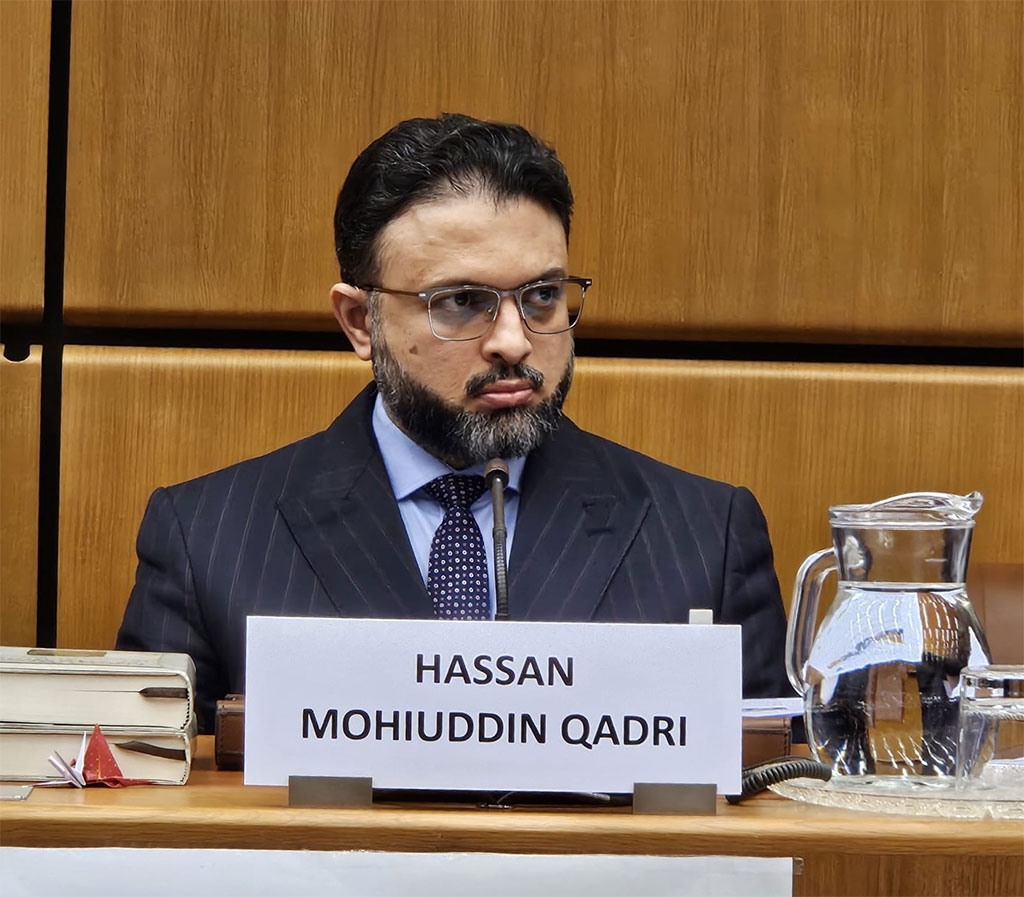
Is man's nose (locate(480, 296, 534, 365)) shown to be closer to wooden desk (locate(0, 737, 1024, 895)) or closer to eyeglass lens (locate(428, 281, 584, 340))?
eyeglass lens (locate(428, 281, 584, 340))

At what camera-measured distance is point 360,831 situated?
712mm

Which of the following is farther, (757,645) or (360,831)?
(757,645)

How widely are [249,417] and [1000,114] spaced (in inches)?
48.9

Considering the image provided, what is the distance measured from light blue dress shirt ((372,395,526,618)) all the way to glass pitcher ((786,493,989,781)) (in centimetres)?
72

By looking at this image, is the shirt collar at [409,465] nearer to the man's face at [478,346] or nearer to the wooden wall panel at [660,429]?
the man's face at [478,346]

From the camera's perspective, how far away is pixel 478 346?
1.58 m

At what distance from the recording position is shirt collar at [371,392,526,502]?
1.62m

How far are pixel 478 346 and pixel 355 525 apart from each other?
254 mm

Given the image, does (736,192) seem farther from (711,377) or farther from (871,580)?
(871,580)

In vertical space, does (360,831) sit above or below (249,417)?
below

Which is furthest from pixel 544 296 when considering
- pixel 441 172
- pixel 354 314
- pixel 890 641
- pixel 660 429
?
pixel 890 641

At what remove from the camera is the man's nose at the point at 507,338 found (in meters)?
1.54

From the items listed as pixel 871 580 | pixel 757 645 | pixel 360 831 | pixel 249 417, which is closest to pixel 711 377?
pixel 757 645

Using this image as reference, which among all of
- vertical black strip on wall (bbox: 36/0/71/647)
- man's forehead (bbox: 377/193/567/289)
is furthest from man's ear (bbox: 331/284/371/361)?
vertical black strip on wall (bbox: 36/0/71/647)
